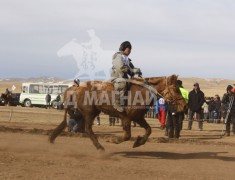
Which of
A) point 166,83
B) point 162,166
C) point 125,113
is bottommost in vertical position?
point 162,166

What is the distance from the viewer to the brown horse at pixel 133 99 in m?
12.0

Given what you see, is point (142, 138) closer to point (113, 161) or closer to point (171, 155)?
point (113, 161)

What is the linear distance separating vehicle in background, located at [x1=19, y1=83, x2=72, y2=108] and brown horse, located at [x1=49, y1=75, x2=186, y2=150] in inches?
1401

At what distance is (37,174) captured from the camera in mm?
9016

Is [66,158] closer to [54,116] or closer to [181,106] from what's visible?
[181,106]

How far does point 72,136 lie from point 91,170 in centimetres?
785

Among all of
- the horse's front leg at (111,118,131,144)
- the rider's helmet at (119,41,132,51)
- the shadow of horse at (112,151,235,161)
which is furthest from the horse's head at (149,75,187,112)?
the shadow of horse at (112,151,235,161)

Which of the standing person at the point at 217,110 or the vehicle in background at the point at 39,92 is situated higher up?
the vehicle in background at the point at 39,92

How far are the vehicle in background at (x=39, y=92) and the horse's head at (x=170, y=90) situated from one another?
3649 centimetres

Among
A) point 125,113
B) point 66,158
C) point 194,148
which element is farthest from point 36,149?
point 194,148

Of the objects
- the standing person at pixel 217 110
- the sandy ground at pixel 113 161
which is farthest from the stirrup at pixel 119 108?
the standing person at pixel 217 110

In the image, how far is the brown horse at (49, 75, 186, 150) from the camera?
39.2 ft

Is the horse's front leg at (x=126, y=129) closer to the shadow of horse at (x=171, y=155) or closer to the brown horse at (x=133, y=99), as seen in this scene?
the brown horse at (x=133, y=99)

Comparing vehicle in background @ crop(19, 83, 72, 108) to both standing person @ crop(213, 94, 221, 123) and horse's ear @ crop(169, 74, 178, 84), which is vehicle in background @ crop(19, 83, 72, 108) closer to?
standing person @ crop(213, 94, 221, 123)
